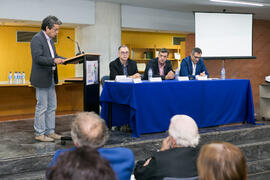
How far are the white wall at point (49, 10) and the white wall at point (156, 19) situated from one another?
0.94 meters

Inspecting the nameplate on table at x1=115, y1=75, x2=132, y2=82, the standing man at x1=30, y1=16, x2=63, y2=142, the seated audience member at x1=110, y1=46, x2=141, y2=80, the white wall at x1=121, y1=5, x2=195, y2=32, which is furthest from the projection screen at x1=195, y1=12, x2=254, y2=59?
the standing man at x1=30, y1=16, x2=63, y2=142

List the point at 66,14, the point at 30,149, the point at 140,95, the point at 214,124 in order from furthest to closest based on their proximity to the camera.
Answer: the point at 66,14
the point at 214,124
the point at 140,95
the point at 30,149

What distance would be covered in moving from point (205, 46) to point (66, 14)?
3095 millimetres

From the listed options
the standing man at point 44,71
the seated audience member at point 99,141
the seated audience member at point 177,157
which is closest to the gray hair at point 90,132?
the seated audience member at point 99,141

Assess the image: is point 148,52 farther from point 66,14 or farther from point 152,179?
point 152,179

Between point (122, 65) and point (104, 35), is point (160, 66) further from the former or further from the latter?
point (104, 35)

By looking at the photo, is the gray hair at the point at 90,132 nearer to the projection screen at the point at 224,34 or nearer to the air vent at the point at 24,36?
the projection screen at the point at 224,34

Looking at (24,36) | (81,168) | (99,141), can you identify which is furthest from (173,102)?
(24,36)

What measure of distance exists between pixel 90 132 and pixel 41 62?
7.04 ft

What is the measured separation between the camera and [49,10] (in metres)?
6.34

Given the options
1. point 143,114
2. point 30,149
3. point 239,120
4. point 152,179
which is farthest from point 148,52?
point 152,179

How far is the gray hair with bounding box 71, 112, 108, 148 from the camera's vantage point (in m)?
1.59

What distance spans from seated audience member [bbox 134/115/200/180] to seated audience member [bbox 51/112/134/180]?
16 cm

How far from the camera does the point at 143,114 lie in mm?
4020
